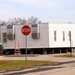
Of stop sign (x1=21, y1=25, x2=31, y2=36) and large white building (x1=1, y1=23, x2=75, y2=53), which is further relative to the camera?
large white building (x1=1, y1=23, x2=75, y2=53)

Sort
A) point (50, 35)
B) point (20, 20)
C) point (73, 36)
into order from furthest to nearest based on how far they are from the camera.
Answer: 1. point (20, 20)
2. point (73, 36)
3. point (50, 35)

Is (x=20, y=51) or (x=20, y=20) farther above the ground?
(x=20, y=20)

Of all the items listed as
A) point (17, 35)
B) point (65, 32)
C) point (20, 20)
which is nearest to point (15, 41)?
point (17, 35)

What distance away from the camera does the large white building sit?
4706 cm

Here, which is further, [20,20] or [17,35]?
[20,20]

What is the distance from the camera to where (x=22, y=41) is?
48.2 meters

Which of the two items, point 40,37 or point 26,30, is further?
point 40,37

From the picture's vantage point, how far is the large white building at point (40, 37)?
1853 inches

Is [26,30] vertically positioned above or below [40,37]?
above

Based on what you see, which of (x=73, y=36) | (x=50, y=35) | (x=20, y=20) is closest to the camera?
(x=50, y=35)

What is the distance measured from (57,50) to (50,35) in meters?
3.58

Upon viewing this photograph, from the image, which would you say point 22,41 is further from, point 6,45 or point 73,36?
point 73,36

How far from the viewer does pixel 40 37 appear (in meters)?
47.3

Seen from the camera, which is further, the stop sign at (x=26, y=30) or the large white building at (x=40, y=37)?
the large white building at (x=40, y=37)
